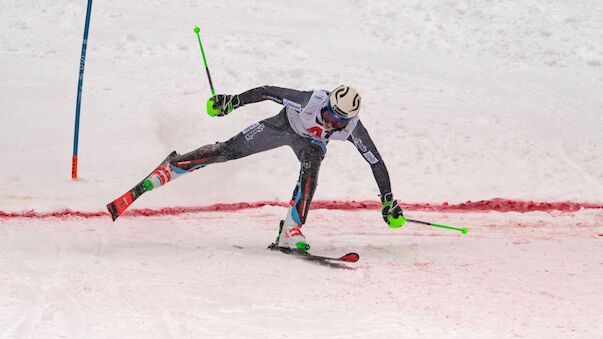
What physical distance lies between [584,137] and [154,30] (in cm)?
712

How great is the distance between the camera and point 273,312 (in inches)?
201

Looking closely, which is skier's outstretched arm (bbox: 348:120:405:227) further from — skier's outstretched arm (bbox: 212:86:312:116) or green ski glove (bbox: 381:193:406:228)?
skier's outstretched arm (bbox: 212:86:312:116)

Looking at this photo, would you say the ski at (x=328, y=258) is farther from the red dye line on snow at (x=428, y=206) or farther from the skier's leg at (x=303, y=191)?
the red dye line on snow at (x=428, y=206)

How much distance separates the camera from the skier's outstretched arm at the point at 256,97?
6797 millimetres

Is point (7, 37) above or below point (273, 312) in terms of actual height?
above

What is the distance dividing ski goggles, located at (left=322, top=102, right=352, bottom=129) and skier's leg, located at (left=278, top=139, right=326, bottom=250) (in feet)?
1.15

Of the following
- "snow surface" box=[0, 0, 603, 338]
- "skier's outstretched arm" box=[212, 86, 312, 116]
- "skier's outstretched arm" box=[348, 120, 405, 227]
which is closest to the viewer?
"snow surface" box=[0, 0, 603, 338]

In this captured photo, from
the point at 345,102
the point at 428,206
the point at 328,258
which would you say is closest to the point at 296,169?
the point at 428,206

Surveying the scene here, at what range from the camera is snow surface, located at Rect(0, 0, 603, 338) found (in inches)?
205

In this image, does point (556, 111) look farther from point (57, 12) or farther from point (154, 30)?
point (57, 12)

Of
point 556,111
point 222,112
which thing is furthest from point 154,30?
point 222,112

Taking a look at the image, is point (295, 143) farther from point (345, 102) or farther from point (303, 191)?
point (345, 102)

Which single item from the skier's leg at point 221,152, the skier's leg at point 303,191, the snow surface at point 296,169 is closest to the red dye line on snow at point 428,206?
the snow surface at point 296,169

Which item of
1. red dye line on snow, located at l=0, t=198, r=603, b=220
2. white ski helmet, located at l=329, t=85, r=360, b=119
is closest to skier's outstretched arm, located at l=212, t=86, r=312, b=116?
white ski helmet, located at l=329, t=85, r=360, b=119
